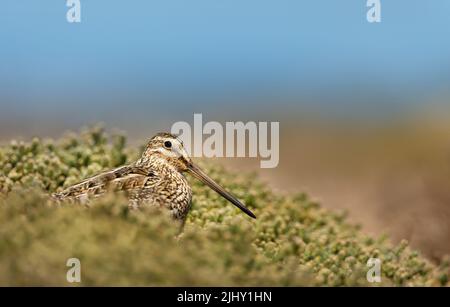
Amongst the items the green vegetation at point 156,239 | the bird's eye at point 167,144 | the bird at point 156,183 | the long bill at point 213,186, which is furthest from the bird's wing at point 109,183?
the long bill at point 213,186

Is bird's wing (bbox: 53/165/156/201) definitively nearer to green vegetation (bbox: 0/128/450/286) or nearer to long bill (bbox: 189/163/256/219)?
green vegetation (bbox: 0/128/450/286)

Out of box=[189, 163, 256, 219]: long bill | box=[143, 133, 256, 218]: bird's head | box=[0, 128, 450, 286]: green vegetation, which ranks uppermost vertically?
box=[143, 133, 256, 218]: bird's head

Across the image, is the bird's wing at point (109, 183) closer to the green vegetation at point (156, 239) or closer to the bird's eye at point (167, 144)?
the green vegetation at point (156, 239)

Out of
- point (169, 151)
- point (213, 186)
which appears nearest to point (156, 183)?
point (169, 151)

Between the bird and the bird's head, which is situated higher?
the bird's head

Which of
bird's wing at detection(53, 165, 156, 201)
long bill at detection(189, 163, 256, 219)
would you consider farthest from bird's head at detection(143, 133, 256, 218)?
bird's wing at detection(53, 165, 156, 201)

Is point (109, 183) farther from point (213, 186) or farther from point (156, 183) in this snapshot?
point (213, 186)

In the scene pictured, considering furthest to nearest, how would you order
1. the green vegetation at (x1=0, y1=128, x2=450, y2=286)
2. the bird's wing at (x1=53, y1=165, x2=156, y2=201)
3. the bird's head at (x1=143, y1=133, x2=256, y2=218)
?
the bird's head at (x1=143, y1=133, x2=256, y2=218), the bird's wing at (x1=53, y1=165, x2=156, y2=201), the green vegetation at (x1=0, y1=128, x2=450, y2=286)
